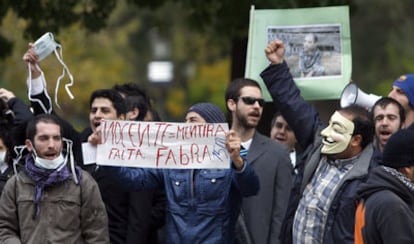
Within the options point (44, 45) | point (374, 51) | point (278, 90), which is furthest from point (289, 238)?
point (374, 51)

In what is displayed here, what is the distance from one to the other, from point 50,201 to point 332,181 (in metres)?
1.97

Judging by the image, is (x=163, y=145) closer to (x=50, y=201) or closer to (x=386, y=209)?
(x=50, y=201)

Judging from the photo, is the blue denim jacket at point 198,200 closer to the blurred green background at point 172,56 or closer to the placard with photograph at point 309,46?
the placard with photograph at point 309,46

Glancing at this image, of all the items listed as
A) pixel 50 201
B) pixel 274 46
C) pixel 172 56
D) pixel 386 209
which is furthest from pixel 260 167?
pixel 172 56

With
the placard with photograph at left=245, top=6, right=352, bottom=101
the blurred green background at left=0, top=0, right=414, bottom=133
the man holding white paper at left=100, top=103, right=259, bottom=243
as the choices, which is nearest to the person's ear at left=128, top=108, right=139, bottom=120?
the placard with photograph at left=245, top=6, right=352, bottom=101

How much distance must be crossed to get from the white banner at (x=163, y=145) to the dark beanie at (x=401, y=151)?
1.78 m

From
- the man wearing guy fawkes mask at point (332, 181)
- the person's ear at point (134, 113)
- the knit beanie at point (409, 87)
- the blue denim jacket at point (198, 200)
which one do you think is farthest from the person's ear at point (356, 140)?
the person's ear at point (134, 113)

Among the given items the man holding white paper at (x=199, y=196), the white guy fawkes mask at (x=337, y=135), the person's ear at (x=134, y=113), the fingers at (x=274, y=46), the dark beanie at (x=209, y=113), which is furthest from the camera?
the person's ear at (x=134, y=113)

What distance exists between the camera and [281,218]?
9.70 metres

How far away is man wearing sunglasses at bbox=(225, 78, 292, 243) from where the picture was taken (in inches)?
381

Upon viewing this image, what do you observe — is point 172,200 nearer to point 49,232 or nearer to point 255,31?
point 49,232

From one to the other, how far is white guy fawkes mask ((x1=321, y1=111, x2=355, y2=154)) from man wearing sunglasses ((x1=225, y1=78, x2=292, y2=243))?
3.37ft

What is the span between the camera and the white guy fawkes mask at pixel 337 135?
28.8ft

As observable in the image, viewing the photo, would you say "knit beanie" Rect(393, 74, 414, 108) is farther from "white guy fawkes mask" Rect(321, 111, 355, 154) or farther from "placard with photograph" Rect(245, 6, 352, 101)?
"placard with photograph" Rect(245, 6, 352, 101)
